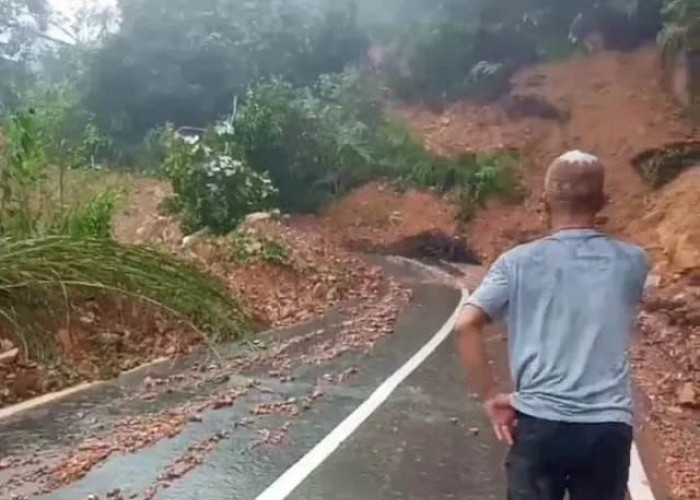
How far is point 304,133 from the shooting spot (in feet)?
92.8

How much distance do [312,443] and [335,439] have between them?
20cm

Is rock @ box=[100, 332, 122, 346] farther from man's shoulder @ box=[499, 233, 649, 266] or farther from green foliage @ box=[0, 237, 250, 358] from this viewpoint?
man's shoulder @ box=[499, 233, 649, 266]

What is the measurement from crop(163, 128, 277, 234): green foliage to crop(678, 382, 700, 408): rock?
11.8 metres

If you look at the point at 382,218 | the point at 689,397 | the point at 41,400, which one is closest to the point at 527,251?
the point at 41,400

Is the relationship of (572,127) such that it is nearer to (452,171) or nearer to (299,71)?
(452,171)

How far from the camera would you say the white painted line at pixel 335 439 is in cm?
574

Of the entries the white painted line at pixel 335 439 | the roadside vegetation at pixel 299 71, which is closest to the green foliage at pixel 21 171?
the white painted line at pixel 335 439

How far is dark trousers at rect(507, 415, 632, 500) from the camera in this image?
3.22 metres

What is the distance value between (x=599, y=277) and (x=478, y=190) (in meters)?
25.7

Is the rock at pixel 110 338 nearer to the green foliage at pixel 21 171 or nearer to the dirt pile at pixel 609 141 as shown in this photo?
the green foliage at pixel 21 171

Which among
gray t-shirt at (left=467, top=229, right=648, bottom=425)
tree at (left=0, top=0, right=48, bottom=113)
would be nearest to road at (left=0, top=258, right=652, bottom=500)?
gray t-shirt at (left=467, top=229, right=648, bottom=425)

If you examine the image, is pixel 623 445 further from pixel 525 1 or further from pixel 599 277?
pixel 525 1

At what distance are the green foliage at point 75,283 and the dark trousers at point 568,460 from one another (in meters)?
6.19

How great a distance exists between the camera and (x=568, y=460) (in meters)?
3.25
